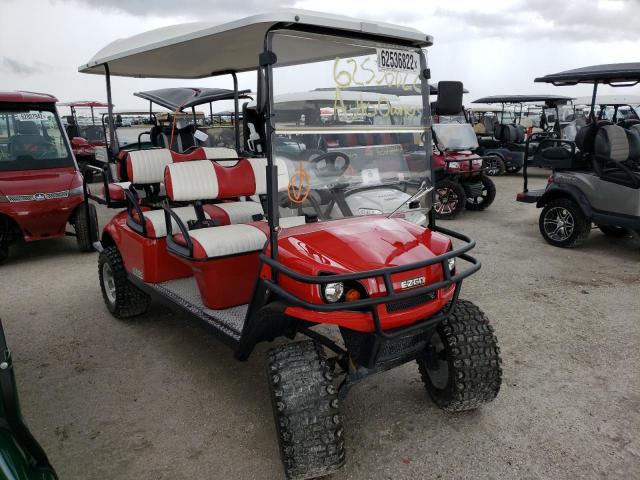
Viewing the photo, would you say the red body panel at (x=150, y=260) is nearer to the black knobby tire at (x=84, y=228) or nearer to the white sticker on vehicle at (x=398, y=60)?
the white sticker on vehicle at (x=398, y=60)

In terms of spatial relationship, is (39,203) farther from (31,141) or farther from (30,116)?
(30,116)

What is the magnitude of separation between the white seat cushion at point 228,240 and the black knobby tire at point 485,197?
623 cm

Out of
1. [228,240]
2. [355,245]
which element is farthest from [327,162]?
[228,240]

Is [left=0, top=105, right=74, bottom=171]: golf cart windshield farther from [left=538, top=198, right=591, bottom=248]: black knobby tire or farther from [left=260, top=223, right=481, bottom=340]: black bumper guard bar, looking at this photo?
[left=538, top=198, right=591, bottom=248]: black knobby tire

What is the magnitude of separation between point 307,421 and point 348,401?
0.82m

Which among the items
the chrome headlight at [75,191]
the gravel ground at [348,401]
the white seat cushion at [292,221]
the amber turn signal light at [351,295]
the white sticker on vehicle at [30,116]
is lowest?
the gravel ground at [348,401]

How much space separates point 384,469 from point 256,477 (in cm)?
59

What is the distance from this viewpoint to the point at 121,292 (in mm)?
3996

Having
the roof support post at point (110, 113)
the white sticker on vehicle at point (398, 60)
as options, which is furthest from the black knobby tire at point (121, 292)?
the white sticker on vehicle at point (398, 60)

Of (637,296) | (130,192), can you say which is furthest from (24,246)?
(637,296)

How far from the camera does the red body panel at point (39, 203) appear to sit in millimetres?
5656

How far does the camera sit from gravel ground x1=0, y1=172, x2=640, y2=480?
242 centimetres

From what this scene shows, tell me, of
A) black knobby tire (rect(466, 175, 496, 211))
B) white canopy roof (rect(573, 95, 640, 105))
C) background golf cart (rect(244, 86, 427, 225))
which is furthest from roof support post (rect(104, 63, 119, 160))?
white canopy roof (rect(573, 95, 640, 105))

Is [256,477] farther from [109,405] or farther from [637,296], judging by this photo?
[637,296]
